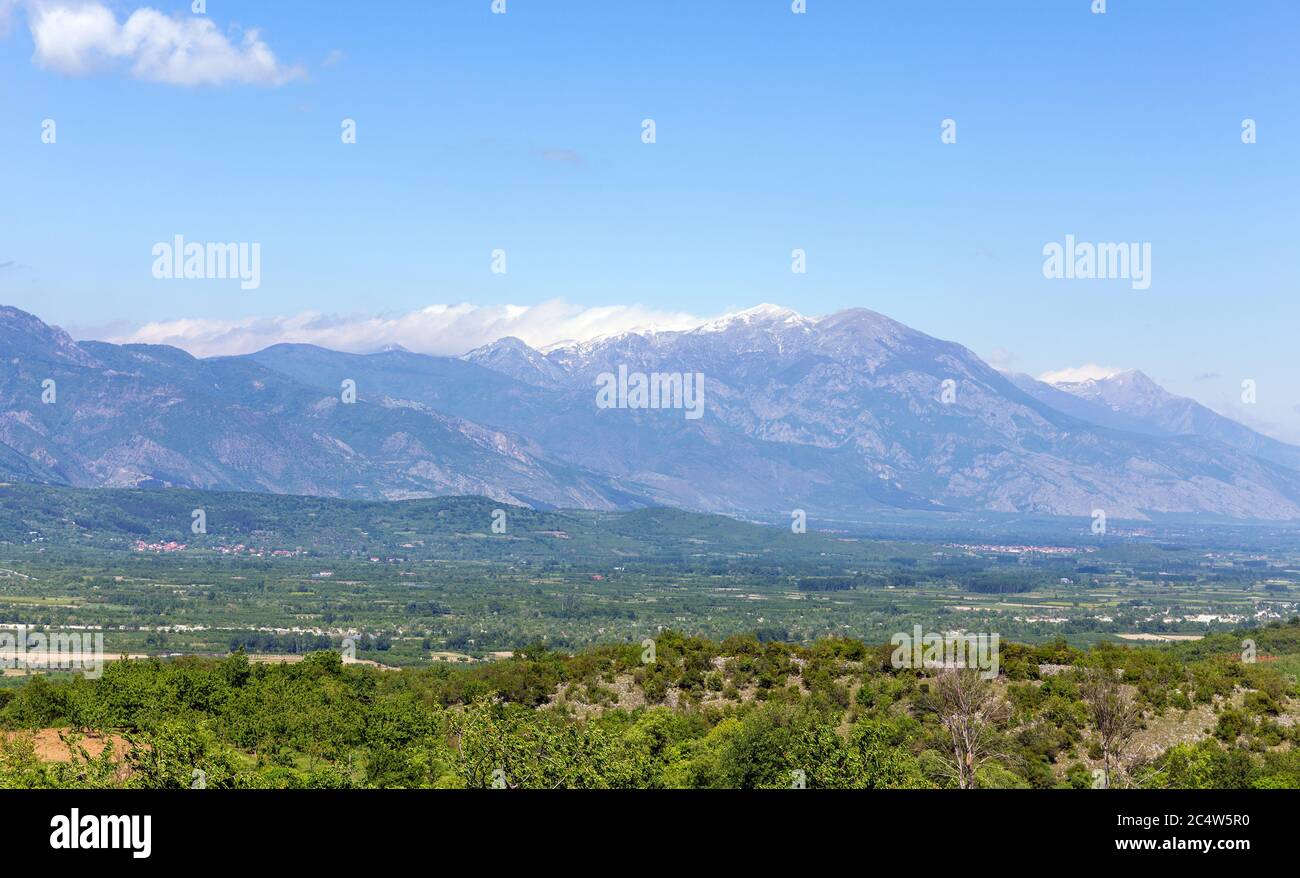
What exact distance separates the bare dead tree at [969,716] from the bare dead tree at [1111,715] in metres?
3.64

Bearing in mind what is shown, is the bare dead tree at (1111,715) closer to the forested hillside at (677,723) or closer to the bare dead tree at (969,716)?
the forested hillside at (677,723)

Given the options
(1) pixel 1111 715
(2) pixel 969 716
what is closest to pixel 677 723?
(2) pixel 969 716

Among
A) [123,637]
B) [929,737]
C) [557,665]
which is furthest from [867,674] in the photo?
[123,637]

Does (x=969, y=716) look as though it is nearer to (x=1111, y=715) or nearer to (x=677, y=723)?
(x=1111, y=715)

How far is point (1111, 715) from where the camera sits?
160ft

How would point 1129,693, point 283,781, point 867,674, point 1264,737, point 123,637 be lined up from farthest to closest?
point 123,637 → point 867,674 → point 1129,693 → point 1264,737 → point 283,781

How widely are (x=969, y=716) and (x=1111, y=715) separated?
8588mm

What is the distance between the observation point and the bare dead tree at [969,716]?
131 feet

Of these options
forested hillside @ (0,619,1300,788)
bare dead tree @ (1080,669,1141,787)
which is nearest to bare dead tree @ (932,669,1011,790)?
forested hillside @ (0,619,1300,788)

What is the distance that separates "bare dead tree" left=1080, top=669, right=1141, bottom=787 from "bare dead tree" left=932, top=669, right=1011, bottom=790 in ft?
11.9
